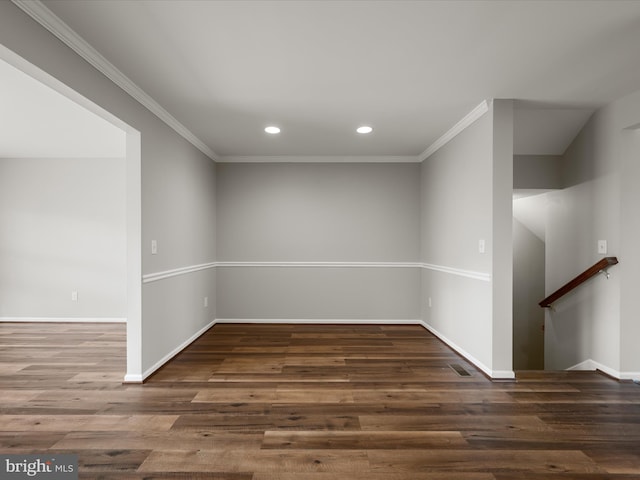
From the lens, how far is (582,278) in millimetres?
3449

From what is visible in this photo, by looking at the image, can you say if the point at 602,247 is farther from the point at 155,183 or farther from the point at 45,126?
the point at 45,126

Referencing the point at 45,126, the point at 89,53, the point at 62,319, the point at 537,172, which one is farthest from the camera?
the point at 62,319

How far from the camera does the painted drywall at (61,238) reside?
5.30 meters

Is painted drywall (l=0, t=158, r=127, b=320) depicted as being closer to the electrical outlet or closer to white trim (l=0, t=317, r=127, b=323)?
white trim (l=0, t=317, r=127, b=323)

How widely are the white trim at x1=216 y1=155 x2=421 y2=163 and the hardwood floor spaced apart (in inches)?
110

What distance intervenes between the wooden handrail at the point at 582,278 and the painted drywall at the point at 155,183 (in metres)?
4.09

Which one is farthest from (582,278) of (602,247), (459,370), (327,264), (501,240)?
(327,264)

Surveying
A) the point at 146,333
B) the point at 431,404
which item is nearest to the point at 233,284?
Answer: the point at 146,333

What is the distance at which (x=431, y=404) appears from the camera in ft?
8.66

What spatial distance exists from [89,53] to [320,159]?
3.33 metres

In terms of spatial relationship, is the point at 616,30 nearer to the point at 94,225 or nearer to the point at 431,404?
the point at 431,404

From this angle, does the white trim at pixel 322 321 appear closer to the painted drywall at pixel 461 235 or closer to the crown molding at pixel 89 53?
the painted drywall at pixel 461 235

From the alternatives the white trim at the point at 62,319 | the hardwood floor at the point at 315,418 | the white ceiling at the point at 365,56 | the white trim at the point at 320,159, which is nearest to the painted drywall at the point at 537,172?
the white ceiling at the point at 365,56

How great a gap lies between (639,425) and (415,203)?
11.6 feet
